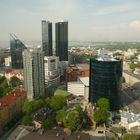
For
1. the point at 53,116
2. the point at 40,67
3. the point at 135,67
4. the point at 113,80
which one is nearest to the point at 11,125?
the point at 53,116

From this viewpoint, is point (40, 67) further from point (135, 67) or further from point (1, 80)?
point (135, 67)

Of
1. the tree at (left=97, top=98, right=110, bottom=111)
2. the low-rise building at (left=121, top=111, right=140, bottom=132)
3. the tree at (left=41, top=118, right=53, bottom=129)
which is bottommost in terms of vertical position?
the low-rise building at (left=121, top=111, right=140, bottom=132)

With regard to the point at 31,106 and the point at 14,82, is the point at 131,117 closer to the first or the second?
the point at 31,106

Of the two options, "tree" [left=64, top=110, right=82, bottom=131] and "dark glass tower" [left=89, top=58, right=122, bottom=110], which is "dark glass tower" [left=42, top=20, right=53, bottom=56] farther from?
"tree" [left=64, top=110, right=82, bottom=131]

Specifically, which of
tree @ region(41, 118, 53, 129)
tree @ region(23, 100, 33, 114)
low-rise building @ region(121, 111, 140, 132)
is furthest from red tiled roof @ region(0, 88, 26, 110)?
low-rise building @ region(121, 111, 140, 132)

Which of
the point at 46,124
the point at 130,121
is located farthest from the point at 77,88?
the point at 46,124

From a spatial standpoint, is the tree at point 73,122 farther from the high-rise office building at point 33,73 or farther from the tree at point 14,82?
the tree at point 14,82
